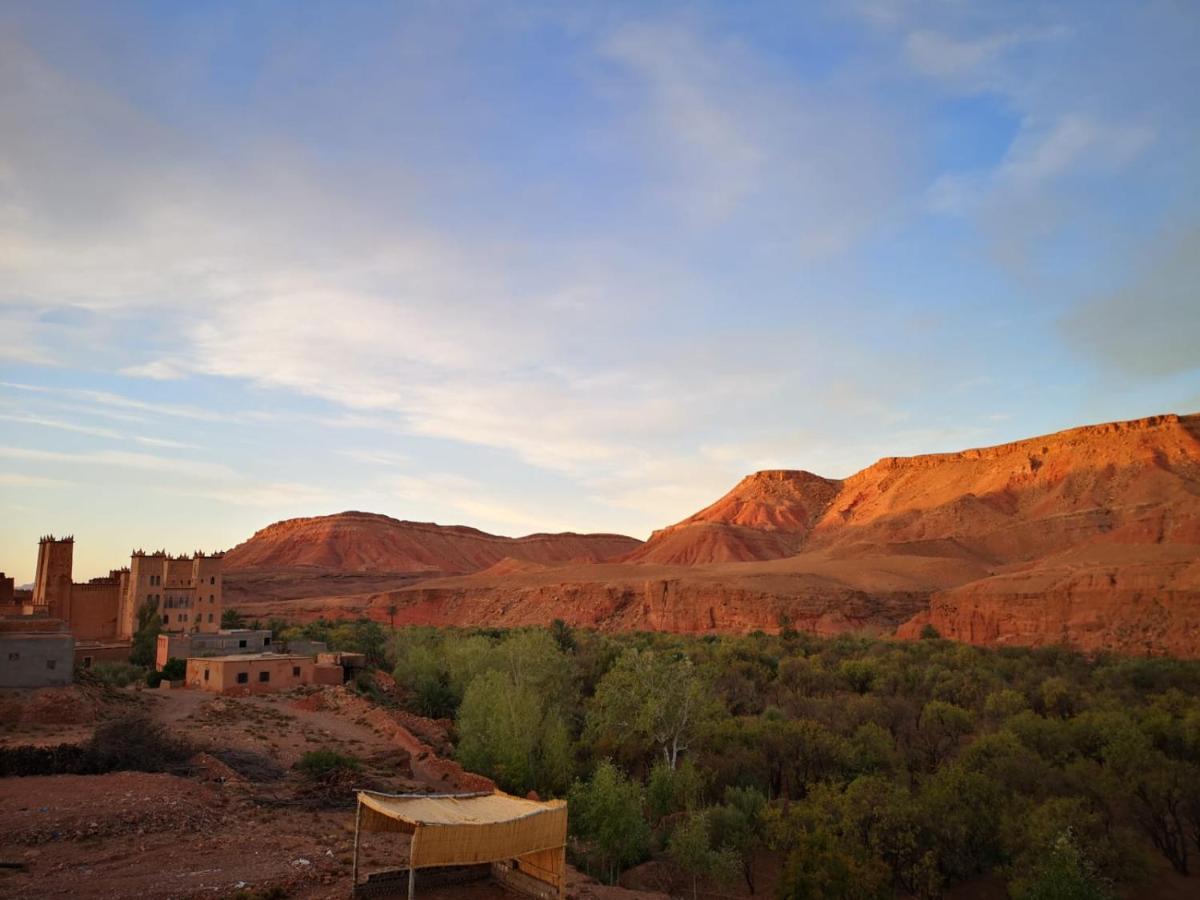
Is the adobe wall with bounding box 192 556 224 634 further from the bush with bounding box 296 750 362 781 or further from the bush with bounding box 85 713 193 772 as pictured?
the bush with bounding box 296 750 362 781

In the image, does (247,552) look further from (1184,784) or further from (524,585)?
(1184,784)

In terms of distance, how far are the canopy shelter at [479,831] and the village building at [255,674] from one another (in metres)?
18.8

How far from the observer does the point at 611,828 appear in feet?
55.0

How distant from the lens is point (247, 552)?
431ft

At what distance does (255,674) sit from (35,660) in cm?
760

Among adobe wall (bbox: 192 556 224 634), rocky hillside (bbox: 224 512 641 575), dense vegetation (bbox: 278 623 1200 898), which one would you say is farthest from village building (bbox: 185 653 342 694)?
rocky hillside (bbox: 224 512 641 575)

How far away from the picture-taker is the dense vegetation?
1564cm

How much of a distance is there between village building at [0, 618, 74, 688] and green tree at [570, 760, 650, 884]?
56.4ft

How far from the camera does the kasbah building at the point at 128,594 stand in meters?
42.2

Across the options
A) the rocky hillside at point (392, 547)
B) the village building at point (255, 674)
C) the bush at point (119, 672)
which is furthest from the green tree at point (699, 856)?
the rocky hillside at point (392, 547)

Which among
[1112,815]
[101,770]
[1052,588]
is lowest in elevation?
[1112,815]

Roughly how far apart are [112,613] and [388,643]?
14.2 meters

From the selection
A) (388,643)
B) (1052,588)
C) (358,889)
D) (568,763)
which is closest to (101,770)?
(358,889)

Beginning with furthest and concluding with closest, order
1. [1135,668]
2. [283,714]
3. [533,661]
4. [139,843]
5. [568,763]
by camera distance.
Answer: [1135,668]
[533,661]
[283,714]
[568,763]
[139,843]
